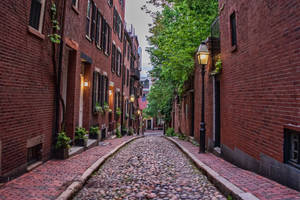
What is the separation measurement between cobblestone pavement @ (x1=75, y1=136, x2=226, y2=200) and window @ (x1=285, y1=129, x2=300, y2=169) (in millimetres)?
1374

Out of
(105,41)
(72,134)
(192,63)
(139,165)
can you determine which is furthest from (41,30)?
(192,63)

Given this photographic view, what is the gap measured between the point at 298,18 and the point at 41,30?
228 inches

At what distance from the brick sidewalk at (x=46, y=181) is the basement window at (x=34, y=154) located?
24 centimetres

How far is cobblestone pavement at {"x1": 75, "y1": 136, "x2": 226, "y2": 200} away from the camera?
14.3ft

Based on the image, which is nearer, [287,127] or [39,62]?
[287,127]

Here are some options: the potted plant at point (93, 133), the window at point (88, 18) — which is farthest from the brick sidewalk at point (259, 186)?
the window at point (88, 18)

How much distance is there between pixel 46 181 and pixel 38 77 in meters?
2.67

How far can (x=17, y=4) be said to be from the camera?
15.9 feet

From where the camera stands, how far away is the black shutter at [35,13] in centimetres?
576

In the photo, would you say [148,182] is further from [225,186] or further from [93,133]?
[93,133]

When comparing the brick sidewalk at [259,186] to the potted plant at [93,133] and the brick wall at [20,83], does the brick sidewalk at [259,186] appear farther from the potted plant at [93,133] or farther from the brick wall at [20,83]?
the potted plant at [93,133]

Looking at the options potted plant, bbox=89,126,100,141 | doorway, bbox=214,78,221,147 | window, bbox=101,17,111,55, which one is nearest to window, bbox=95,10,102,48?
window, bbox=101,17,111,55

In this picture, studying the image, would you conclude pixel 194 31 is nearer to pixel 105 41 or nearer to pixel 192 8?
pixel 192 8

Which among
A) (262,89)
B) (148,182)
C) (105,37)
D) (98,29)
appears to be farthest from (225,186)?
(105,37)
